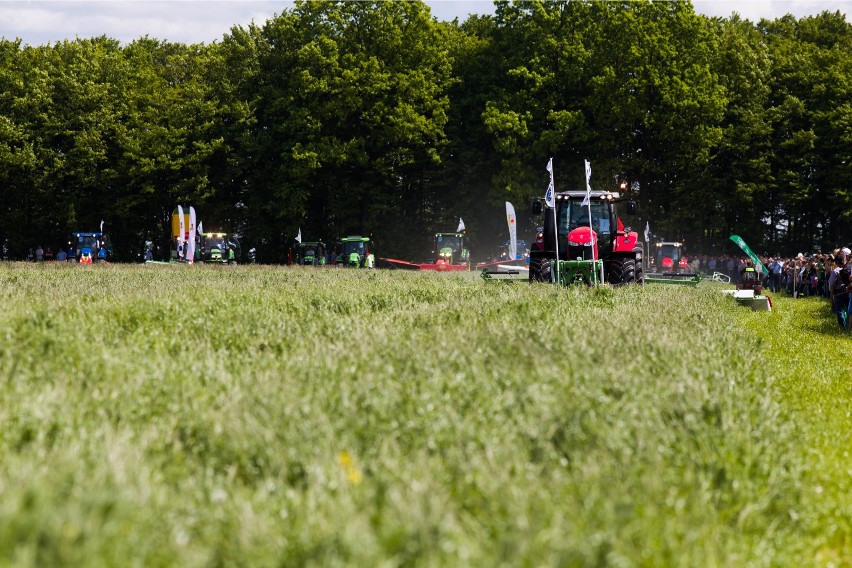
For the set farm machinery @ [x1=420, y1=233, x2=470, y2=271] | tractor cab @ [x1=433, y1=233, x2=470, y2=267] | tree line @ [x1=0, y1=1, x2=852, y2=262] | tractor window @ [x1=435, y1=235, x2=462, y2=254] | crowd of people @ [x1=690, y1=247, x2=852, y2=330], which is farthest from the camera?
tree line @ [x1=0, y1=1, x2=852, y2=262]

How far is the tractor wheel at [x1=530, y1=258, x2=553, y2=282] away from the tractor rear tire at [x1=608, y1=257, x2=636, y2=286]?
1.91m

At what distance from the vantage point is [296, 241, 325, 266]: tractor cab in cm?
5347

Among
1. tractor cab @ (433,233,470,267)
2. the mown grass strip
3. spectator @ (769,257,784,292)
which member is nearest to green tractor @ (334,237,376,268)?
tractor cab @ (433,233,470,267)

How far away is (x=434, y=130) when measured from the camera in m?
55.0

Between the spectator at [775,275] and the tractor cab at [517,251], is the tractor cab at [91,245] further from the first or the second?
the spectator at [775,275]

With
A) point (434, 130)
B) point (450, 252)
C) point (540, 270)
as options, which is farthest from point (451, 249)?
point (540, 270)

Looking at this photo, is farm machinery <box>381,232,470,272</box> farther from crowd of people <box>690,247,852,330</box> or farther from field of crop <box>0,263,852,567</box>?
field of crop <box>0,263,852,567</box>

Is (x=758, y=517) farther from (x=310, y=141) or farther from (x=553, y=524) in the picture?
(x=310, y=141)

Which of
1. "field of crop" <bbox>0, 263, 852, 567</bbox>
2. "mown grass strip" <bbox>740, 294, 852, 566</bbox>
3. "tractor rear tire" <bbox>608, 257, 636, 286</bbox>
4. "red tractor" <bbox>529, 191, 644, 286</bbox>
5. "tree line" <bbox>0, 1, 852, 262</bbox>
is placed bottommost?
"mown grass strip" <bbox>740, 294, 852, 566</bbox>

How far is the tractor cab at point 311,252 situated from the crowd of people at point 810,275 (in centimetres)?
2123

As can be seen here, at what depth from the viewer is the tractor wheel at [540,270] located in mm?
25562

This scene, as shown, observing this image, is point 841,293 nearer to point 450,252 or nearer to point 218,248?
point 450,252

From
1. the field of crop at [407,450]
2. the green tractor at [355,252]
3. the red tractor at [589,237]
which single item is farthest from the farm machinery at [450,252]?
the field of crop at [407,450]

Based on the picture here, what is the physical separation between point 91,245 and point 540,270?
37033 mm
